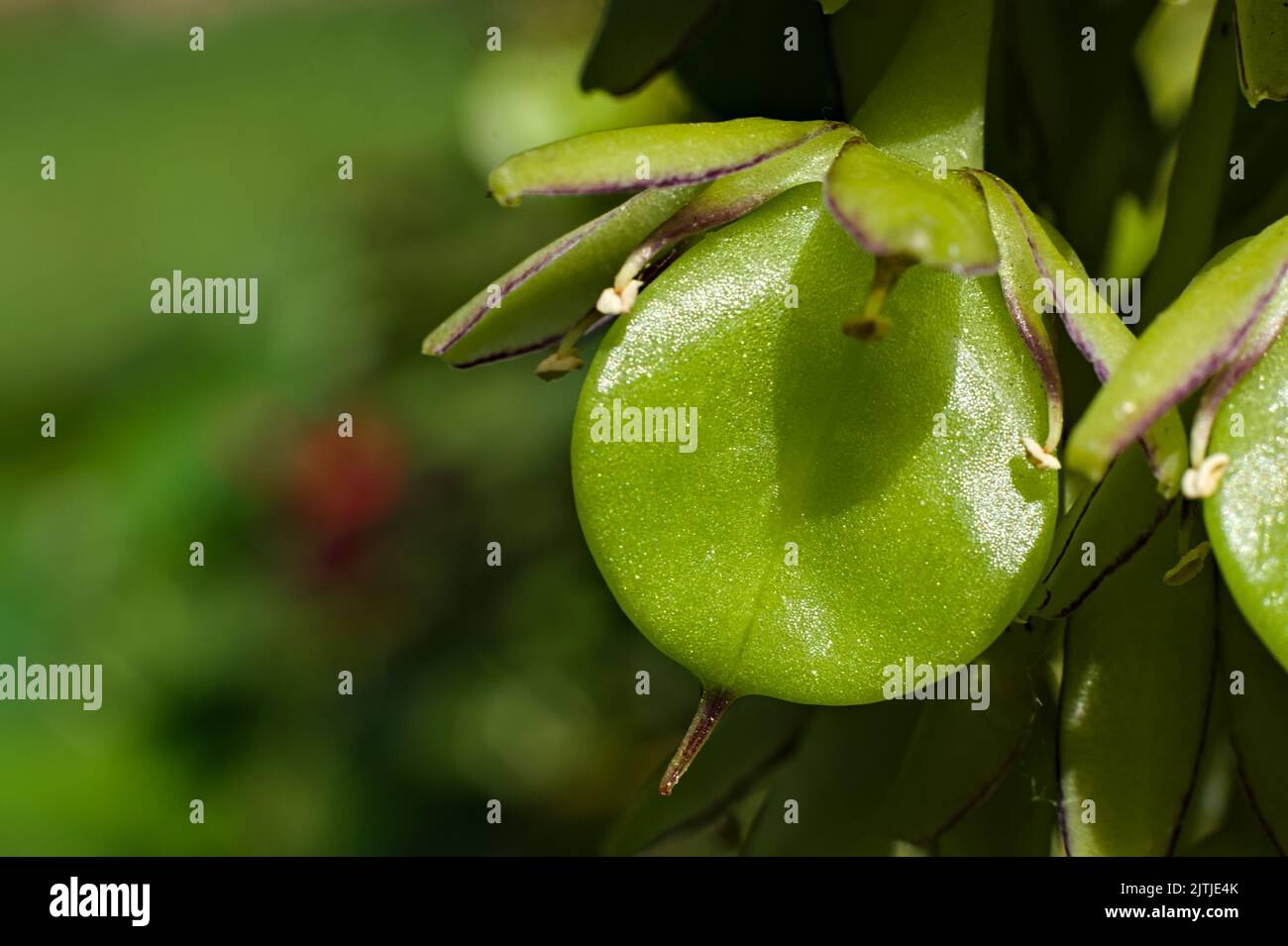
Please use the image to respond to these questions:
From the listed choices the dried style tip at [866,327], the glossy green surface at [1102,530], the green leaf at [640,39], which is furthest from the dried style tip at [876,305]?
the green leaf at [640,39]

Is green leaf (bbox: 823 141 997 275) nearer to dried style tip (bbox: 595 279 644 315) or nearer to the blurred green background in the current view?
dried style tip (bbox: 595 279 644 315)

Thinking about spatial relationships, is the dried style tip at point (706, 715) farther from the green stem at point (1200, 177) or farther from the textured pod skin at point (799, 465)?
the green stem at point (1200, 177)

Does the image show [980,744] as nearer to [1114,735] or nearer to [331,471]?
[1114,735]

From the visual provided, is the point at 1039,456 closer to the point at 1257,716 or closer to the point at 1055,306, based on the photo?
the point at 1055,306

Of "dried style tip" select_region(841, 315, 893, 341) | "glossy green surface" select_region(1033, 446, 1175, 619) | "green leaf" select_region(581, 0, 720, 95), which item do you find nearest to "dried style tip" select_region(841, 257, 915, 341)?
"dried style tip" select_region(841, 315, 893, 341)

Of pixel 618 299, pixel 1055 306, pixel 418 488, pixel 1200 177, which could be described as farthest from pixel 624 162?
pixel 418 488

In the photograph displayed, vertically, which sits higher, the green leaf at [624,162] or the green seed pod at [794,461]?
the green leaf at [624,162]
